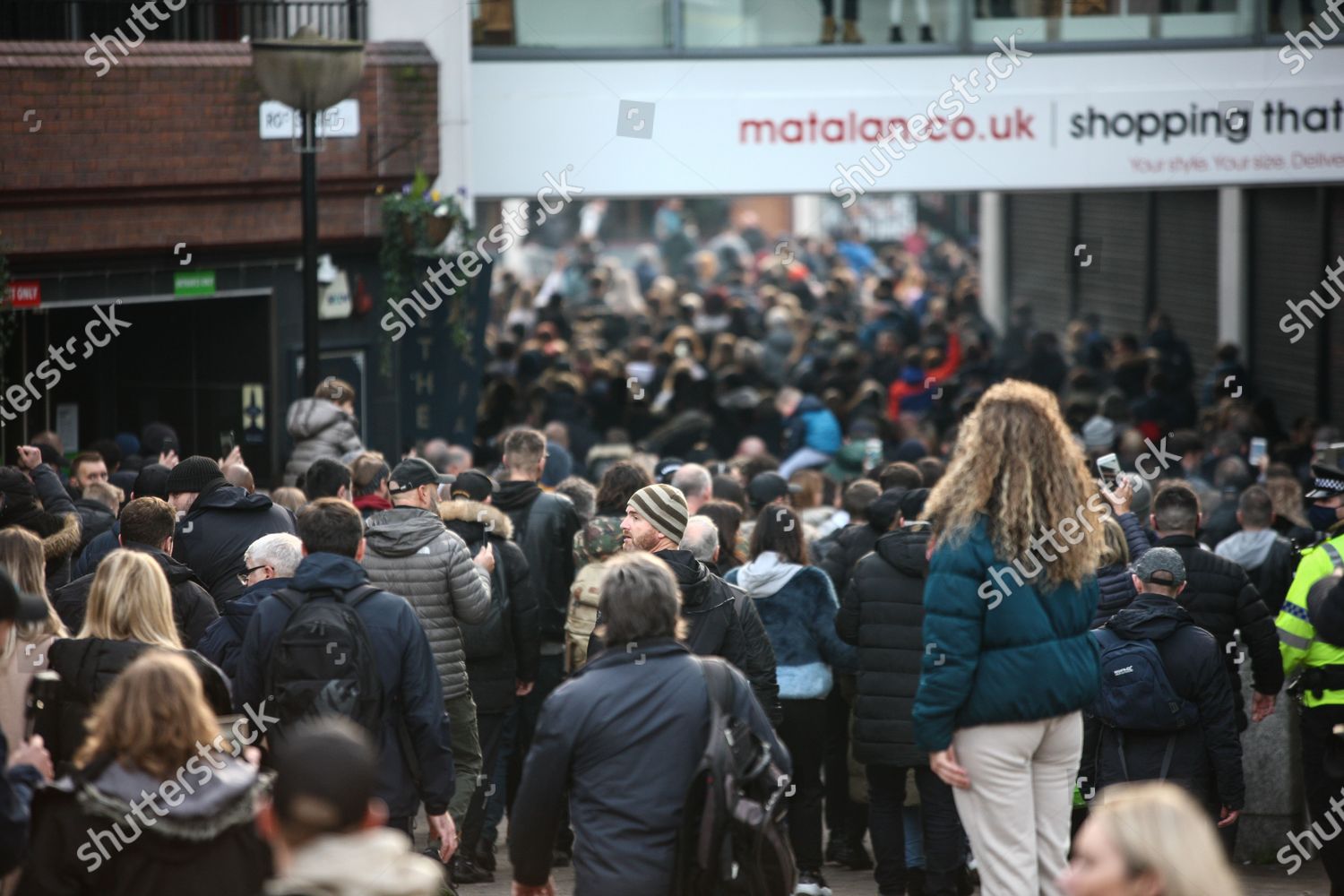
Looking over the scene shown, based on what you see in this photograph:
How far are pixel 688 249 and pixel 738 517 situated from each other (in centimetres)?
3131

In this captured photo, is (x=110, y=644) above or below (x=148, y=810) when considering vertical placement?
above

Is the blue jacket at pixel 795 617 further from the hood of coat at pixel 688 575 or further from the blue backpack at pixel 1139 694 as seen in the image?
the blue backpack at pixel 1139 694

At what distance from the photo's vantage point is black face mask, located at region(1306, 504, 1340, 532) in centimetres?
859

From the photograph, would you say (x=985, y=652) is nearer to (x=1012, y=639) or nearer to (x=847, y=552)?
(x=1012, y=639)

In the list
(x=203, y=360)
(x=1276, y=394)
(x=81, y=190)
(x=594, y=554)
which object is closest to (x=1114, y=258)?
(x=1276, y=394)

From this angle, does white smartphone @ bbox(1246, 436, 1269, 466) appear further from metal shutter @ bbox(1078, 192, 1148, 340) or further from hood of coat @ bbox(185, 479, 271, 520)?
metal shutter @ bbox(1078, 192, 1148, 340)

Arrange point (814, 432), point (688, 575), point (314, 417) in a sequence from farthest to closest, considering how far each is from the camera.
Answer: point (814, 432), point (314, 417), point (688, 575)

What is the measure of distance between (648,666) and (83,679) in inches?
70.4

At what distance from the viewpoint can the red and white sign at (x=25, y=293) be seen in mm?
11070

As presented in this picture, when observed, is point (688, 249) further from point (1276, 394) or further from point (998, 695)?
point (998, 695)

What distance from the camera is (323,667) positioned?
18.8 ft

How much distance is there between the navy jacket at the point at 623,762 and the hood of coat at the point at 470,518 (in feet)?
10.2

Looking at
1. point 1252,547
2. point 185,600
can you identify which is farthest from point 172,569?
point 1252,547

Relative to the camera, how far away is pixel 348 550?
5.93 metres
